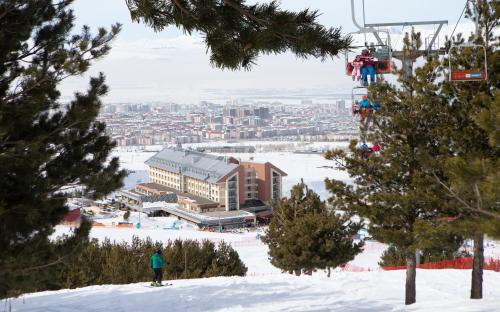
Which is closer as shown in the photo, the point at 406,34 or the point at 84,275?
the point at 406,34

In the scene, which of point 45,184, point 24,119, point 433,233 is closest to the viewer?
point 24,119

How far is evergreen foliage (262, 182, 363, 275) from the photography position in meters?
18.7

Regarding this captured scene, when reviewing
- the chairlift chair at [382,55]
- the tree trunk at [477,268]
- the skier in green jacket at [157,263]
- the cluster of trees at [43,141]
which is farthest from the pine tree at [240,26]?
the skier in green jacket at [157,263]

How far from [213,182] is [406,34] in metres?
71.8

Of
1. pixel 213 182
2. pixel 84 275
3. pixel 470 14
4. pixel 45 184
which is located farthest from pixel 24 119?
pixel 213 182

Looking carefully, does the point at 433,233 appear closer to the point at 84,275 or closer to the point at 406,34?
the point at 406,34

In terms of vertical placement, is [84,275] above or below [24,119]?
below

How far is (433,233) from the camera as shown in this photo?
28.9 ft

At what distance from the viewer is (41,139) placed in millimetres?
7270

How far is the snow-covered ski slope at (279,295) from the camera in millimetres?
12188

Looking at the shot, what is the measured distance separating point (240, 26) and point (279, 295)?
1005 cm

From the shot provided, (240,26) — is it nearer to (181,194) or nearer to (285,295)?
(285,295)

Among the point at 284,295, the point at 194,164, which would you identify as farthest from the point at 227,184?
the point at 284,295

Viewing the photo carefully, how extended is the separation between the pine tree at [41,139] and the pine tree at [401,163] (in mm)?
4980
